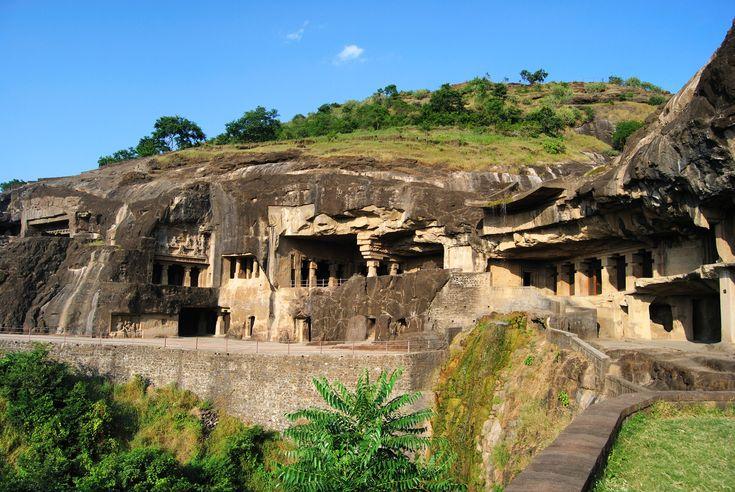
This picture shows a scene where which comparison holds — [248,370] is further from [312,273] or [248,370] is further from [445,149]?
[445,149]

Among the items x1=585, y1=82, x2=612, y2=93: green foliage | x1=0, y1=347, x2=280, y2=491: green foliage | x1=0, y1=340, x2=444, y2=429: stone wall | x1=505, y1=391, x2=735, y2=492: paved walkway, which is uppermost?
x1=585, y1=82, x2=612, y2=93: green foliage

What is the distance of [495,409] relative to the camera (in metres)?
15.1

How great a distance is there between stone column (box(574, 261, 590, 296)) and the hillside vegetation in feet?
25.2

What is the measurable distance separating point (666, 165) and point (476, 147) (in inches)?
812

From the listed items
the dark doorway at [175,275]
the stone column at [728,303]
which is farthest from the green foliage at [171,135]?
the stone column at [728,303]

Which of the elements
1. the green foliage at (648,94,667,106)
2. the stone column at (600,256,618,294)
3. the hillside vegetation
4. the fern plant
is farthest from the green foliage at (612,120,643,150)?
the fern plant

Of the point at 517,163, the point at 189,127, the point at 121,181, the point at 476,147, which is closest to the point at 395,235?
the point at 517,163

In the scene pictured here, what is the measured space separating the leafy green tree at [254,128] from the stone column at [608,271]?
122ft

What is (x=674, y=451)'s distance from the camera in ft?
20.5

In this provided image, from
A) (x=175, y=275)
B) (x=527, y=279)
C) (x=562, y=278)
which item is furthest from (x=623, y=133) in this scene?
(x=175, y=275)

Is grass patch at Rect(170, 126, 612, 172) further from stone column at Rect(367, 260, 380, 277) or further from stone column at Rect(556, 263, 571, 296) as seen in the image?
stone column at Rect(556, 263, 571, 296)

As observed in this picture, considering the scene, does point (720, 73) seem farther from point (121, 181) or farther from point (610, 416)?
point (121, 181)

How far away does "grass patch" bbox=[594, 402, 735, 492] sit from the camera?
545 cm

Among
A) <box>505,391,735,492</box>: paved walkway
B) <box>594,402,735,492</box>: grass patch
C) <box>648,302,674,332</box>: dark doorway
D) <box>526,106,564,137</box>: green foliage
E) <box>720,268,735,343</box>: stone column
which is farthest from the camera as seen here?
<box>526,106,564,137</box>: green foliage
